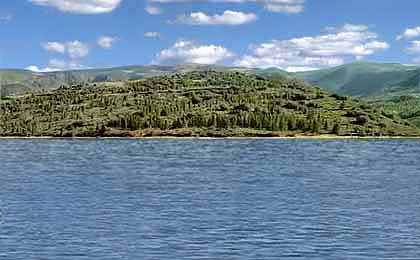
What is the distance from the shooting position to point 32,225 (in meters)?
71.9

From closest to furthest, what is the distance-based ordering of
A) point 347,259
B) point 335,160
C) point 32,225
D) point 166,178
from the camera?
1. point 347,259
2. point 32,225
3. point 166,178
4. point 335,160

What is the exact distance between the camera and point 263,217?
7794cm

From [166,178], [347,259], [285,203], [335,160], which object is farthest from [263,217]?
[335,160]

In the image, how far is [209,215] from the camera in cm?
7944

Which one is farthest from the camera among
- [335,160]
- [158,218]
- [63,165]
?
[335,160]

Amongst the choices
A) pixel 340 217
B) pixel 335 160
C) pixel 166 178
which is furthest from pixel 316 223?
pixel 335 160

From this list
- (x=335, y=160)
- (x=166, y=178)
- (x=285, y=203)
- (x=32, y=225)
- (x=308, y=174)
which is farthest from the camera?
(x=335, y=160)

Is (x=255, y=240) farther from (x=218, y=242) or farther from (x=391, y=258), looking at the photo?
(x=391, y=258)

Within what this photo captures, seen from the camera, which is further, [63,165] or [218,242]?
[63,165]

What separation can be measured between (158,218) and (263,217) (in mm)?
10285

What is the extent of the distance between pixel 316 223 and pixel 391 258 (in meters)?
17.0

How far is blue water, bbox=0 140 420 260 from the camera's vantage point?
59781 mm

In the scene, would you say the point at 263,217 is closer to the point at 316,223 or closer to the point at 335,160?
the point at 316,223

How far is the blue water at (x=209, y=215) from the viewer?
5978 cm
